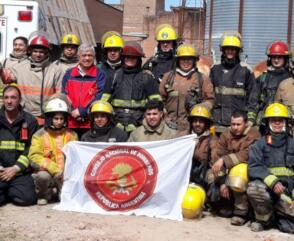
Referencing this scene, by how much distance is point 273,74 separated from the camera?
26.3 ft

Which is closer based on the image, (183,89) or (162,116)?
(162,116)

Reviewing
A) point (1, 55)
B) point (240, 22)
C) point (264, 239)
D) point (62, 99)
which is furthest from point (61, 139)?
point (240, 22)

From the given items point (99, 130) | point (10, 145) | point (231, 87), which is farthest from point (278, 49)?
point (10, 145)

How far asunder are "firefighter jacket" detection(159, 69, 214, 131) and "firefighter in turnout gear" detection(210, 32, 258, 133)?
0.18 metres

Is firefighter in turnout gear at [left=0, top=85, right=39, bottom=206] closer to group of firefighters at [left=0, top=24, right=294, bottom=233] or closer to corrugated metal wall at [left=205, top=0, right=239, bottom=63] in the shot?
group of firefighters at [left=0, top=24, right=294, bottom=233]

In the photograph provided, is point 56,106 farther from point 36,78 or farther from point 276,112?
point 276,112

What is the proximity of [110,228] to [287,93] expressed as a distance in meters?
3.03

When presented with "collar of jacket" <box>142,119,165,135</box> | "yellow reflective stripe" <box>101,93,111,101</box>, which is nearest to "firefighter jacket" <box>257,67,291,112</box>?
"collar of jacket" <box>142,119,165,135</box>

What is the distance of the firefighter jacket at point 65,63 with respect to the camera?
26.9 ft

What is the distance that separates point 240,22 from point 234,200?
9786 millimetres

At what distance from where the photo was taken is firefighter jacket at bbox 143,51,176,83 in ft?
27.9

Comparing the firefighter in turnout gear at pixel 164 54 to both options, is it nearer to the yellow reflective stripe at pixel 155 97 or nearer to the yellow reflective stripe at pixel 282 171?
the yellow reflective stripe at pixel 155 97

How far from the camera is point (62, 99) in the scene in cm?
748

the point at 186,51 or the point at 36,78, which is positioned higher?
the point at 186,51
